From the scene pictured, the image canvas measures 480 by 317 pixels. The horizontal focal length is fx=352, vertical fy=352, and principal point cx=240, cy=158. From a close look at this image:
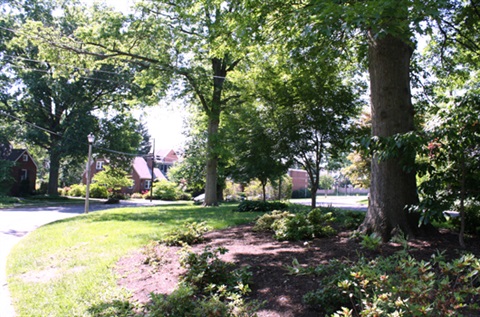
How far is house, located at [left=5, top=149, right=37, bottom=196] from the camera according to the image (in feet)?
125

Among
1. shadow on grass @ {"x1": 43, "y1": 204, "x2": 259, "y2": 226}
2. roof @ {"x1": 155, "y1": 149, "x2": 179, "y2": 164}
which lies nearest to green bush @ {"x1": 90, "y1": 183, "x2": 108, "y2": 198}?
roof @ {"x1": 155, "y1": 149, "x2": 179, "y2": 164}

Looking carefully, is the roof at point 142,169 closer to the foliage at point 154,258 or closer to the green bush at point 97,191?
the green bush at point 97,191

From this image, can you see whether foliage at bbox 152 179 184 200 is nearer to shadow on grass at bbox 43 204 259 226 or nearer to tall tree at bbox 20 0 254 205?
tall tree at bbox 20 0 254 205

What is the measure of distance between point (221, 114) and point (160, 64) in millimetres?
4186

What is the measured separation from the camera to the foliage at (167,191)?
43.1 meters

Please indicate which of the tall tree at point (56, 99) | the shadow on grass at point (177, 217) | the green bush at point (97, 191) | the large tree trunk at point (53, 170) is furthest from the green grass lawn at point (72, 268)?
the green bush at point (97, 191)

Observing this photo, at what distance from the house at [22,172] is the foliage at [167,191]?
13.8 meters

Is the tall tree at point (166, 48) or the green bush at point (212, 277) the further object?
the tall tree at point (166, 48)

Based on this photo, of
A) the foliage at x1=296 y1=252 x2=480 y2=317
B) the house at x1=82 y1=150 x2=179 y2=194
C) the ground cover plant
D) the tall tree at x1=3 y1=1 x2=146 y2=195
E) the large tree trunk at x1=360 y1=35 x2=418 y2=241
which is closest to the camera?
the foliage at x1=296 y1=252 x2=480 y2=317

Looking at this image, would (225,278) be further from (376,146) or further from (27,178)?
(27,178)

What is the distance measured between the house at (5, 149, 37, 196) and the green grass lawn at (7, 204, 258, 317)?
108 ft

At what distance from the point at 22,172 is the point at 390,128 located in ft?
150

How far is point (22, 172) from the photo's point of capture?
41.9m

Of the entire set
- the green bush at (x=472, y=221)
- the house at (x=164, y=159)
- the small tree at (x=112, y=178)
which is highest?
the house at (x=164, y=159)
